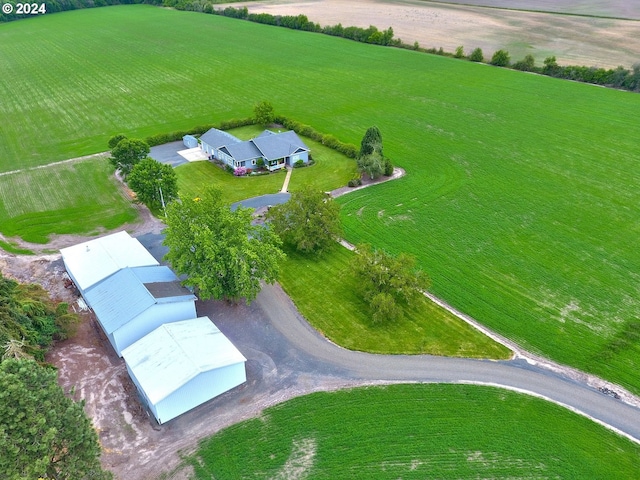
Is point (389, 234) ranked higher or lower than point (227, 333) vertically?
higher

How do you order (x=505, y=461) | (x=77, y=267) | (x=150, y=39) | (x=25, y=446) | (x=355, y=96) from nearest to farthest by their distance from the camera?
1. (x=25, y=446)
2. (x=505, y=461)
3. (x=77, y=267)
4. (x=355, y=96)
5. (x=150, y=39)

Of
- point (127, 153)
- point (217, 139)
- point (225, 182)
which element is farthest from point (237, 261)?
point (217, 139)

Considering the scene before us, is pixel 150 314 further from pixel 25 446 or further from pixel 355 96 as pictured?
pixel 355 96

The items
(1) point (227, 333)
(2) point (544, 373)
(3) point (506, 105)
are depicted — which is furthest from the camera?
(3) point (506, 105)

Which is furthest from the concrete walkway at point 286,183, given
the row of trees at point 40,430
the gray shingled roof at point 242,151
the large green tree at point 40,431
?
the row of trees at point 40,430

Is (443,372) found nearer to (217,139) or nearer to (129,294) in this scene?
(129,294)

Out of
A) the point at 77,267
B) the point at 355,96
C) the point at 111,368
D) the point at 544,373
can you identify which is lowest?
the point at 111,368

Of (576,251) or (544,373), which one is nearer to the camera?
(544,373)

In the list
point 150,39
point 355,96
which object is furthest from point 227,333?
point 150,39
